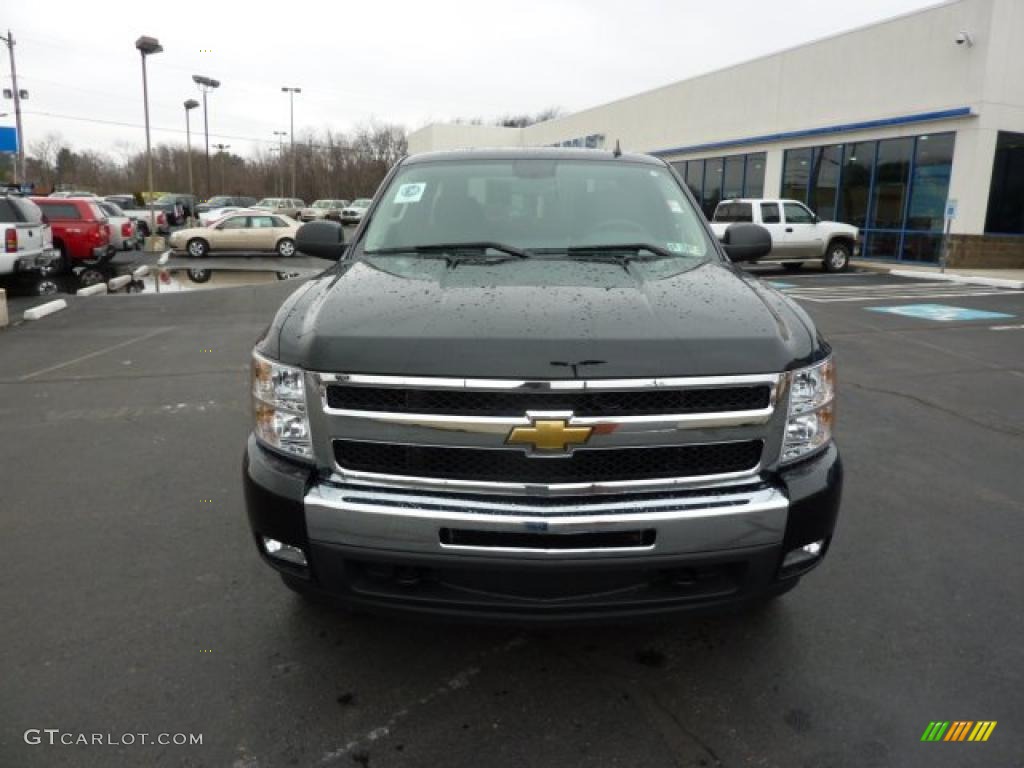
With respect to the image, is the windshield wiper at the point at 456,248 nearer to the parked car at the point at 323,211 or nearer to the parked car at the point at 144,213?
the parked car at the point at 144,213

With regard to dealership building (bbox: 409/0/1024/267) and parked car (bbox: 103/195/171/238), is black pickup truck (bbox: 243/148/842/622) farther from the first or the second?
parked car (bbox: 103/195/171/238)

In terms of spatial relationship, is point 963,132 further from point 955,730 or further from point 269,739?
point 269,739

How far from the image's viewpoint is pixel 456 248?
3.41 meters

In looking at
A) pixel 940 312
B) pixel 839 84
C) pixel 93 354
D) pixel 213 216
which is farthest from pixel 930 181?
pixel 213 216

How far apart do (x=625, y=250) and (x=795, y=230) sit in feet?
57.5

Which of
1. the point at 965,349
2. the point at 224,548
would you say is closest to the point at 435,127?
the point at 965,349

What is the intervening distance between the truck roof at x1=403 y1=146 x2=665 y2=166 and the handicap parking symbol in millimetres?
9333

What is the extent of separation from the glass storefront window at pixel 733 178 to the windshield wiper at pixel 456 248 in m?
26.3

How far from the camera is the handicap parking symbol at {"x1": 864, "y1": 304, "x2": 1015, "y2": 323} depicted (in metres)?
12.0

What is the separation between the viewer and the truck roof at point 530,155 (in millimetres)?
4141

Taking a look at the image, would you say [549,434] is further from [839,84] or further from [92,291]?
[839,84]

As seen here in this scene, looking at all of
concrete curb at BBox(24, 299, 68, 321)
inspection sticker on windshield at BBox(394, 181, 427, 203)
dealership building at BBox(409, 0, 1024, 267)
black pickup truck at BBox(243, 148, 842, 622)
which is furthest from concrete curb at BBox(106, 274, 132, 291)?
dealership building at BBox(409, 0, 1024, 267)

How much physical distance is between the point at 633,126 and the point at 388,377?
35092mm

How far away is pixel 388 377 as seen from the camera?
7.46ft
